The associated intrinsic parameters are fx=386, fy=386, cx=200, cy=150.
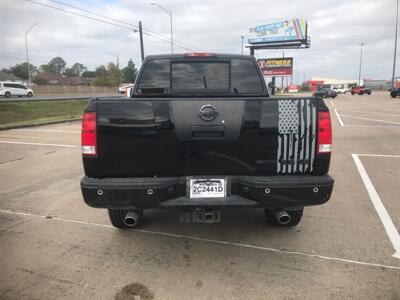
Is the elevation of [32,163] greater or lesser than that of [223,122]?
lesser

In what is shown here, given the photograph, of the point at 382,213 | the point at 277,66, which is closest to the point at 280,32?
the point at 277,66

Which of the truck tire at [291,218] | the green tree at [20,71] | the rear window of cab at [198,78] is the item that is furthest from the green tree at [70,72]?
the truck tire at [291,218]

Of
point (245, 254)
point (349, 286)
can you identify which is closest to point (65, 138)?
point (245, 254)

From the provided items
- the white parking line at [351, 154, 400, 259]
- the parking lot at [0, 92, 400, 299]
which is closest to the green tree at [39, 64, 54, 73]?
the parking lot at [0, 92, 400, 299]

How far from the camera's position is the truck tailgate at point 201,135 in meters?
3.39

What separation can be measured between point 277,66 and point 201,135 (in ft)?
220

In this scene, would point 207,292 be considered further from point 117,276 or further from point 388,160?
point 388,160

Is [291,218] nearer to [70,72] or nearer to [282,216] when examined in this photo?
[282,216]

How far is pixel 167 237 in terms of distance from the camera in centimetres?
431

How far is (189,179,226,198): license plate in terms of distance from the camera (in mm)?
3469

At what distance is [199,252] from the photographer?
3939 millimetres

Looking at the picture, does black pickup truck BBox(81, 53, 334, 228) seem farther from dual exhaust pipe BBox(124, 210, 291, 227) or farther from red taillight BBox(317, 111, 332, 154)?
dual exhaust pipe BBox(124, 210, 291, 227)

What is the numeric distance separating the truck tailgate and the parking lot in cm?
92

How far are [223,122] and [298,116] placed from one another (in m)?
0.67
